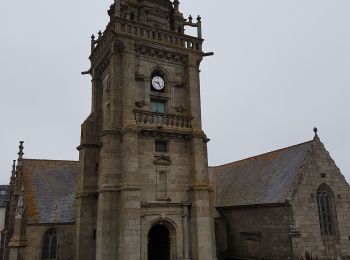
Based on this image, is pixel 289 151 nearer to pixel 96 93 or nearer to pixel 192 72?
pixel 192 72

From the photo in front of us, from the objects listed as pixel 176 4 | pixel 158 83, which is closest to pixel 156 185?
pixel 158 83

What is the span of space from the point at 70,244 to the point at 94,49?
14024 millimetres

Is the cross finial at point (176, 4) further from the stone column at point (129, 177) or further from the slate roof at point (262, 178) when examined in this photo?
the slate roof at point (262, 178)

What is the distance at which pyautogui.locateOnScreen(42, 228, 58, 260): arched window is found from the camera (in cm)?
2500

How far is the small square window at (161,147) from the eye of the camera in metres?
22.1

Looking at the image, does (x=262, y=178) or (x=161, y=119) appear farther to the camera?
(x=262, y=178)

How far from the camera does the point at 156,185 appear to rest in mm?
21328

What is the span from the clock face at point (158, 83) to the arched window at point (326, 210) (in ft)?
41.5

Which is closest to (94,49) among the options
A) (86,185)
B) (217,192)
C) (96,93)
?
(96,93)

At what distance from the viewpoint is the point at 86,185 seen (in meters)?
23.7

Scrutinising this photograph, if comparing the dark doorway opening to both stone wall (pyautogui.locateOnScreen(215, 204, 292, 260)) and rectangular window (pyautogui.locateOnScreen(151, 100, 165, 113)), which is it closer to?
stone wall (pyautogui.locateOnScreen(215, 204, 292, 260))

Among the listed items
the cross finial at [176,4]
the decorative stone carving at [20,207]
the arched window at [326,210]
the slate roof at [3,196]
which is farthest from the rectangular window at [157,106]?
the slate roof at [3,196]

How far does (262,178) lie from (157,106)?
33.6 ft

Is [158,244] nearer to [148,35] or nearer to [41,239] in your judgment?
[41,239]
